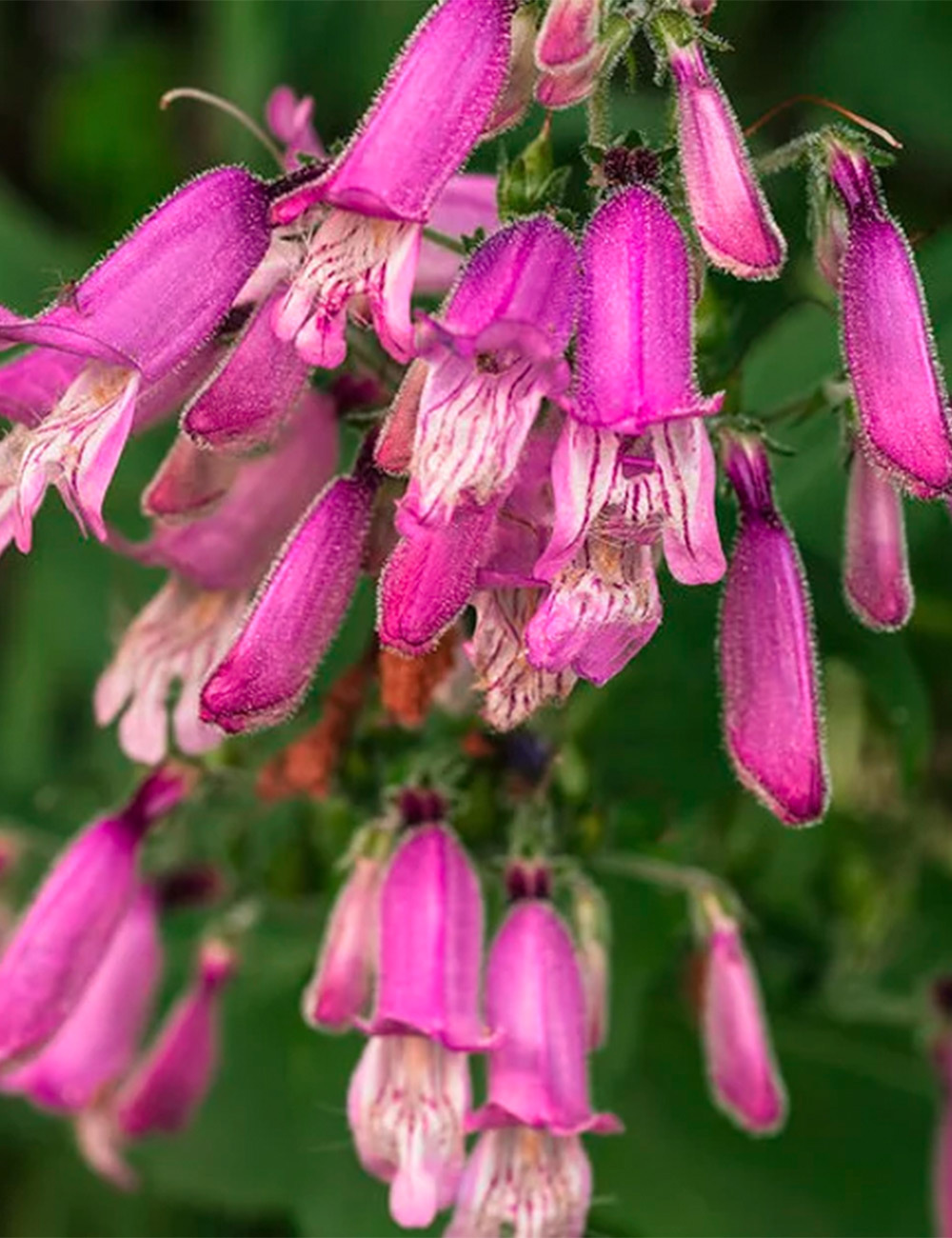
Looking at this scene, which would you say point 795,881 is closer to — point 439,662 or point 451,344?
point 439,662

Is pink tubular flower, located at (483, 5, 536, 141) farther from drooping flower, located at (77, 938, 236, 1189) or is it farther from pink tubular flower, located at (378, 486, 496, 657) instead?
drooping flower, located at (77, 938, 236, 1189)

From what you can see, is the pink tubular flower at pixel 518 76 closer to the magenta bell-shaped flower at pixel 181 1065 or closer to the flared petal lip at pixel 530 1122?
the flared petal lip at pixel 530 1122

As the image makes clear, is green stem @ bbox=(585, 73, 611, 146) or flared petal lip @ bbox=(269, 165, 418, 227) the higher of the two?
flared petal lip @ bbox=(269, 165, 418, 227)

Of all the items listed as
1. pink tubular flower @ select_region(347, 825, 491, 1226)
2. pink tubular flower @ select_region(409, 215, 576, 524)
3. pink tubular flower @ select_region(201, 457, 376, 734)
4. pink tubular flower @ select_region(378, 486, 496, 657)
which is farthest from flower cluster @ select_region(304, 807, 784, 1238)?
pink tubular flower @ select_region(409, 215, 576, 524)

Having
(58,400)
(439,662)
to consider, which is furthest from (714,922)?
(58,400)

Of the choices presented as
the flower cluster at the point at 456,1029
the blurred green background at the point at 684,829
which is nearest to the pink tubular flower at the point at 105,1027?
the blurred green background at the point at 684,829
